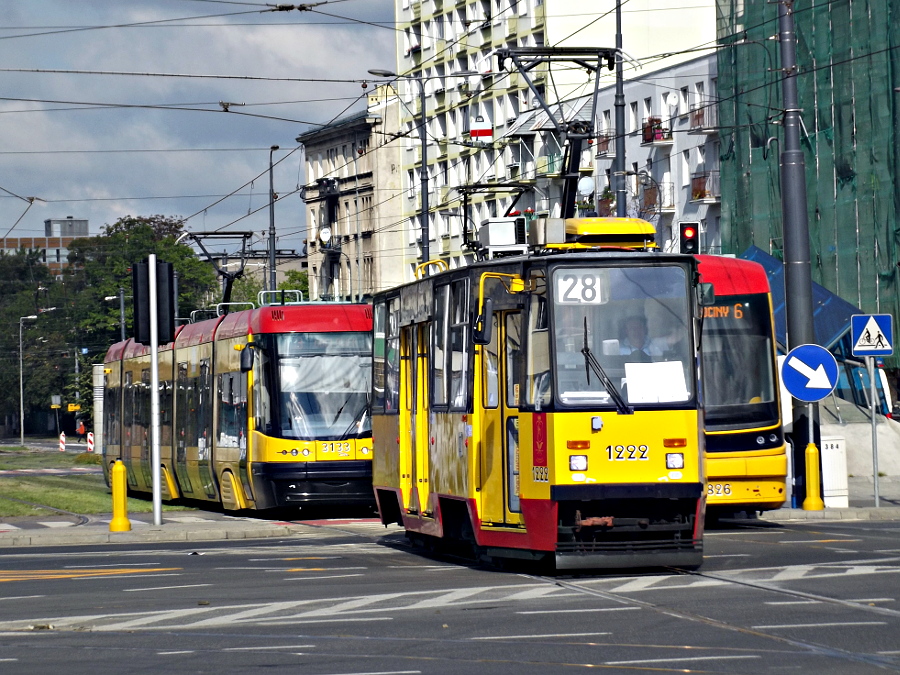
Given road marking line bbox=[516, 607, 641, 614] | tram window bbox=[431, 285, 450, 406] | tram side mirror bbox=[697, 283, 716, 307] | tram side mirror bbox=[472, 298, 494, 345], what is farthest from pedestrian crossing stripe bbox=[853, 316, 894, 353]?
road marking line bbox=[516, 607, 641, 614]

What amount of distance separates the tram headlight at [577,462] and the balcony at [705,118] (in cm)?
4780

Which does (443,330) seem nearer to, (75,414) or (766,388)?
(766,388)

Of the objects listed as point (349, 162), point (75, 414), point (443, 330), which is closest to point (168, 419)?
point (443, 330)

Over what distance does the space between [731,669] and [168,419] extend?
74.7 feet

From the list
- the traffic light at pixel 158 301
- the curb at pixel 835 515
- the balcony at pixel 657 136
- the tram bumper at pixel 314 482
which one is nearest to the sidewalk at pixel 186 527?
the curb at pixel 835 515

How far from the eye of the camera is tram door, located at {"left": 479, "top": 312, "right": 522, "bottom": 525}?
15.4 metres

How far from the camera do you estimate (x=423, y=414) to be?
17.5m

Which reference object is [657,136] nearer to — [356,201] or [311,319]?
[356,201]

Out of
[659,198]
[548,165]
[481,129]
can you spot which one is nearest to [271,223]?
[659,198]

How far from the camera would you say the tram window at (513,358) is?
15.3 metres

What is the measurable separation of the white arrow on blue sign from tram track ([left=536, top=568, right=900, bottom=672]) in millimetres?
8737

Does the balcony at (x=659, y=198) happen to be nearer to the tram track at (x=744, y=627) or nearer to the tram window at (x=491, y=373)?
the tram window at (x=491, y=373)

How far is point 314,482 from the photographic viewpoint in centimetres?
2545

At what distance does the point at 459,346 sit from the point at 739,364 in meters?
6.58
